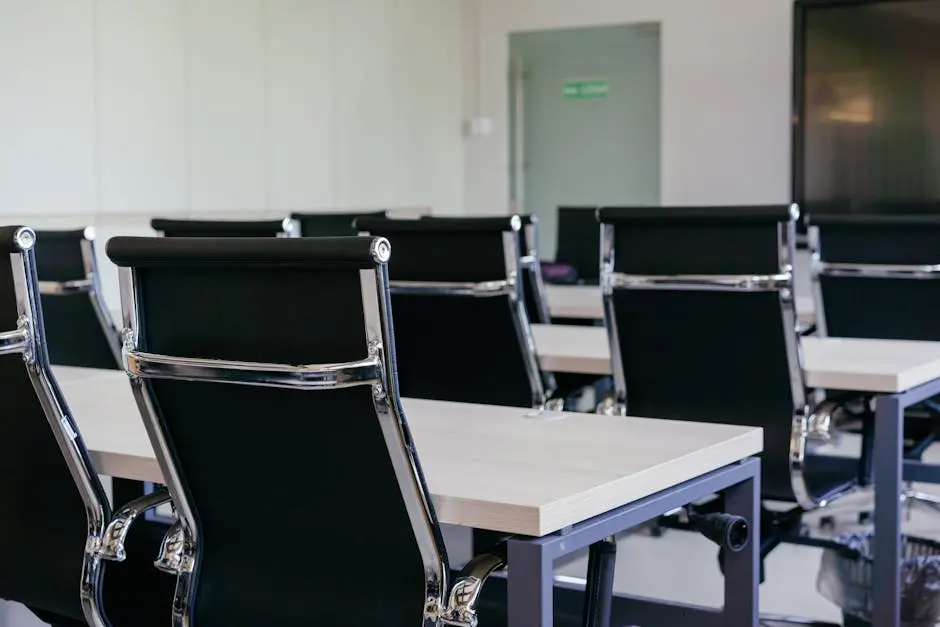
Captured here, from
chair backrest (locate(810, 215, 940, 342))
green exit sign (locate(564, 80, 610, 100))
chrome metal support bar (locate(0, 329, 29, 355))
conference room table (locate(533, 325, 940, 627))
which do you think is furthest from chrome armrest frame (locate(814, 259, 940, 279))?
green exit sign (locate(564, 80, 610, 100))

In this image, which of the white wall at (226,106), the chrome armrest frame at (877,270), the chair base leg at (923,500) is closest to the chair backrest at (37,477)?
the chrome armrest frame at (877,270)

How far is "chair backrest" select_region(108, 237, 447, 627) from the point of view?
4.47 feet

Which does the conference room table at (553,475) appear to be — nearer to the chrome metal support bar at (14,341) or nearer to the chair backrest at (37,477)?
the chair backrest at (37,477)

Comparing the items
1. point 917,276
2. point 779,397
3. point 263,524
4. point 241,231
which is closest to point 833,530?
point 917,276

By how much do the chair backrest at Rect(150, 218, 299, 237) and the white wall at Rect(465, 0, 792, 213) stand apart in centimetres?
557

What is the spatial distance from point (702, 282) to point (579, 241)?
13.7 feet

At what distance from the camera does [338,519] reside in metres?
1.50

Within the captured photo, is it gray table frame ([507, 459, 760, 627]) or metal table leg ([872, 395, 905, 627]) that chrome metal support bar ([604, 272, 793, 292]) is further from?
gray table frame ([507, 459, 760, 627])

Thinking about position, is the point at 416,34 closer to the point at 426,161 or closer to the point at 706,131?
the point at 426,161

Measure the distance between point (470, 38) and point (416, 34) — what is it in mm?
666

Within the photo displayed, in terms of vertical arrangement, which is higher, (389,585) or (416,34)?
(416,34)

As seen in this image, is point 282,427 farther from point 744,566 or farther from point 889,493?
point 889,493

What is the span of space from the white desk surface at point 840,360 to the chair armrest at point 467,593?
138 cm

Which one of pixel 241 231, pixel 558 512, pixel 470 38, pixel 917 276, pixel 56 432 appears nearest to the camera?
pixel 558 512
